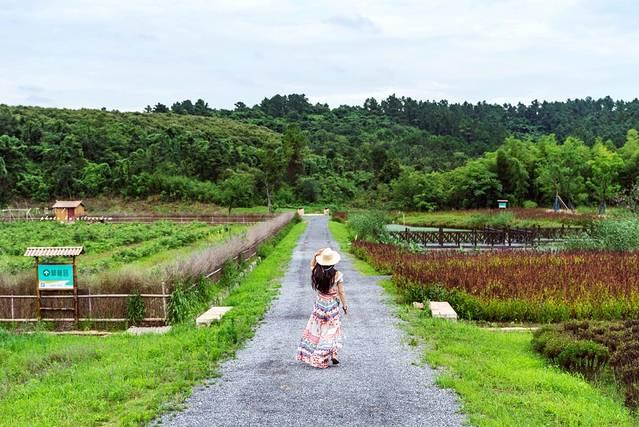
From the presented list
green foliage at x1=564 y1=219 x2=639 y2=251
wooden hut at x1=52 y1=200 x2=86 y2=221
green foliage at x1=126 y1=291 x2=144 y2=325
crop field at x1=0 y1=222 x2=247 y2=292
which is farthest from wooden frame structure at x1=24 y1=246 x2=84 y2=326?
wooden hut at x1=52 y1=200 x2=86 y2=221

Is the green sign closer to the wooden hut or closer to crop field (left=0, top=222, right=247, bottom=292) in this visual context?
crop field (left=0, top=222, right=247, bottom=292)

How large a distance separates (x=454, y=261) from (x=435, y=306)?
16.1 feet

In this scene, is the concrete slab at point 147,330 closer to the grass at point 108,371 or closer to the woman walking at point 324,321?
the grass at point 108,371

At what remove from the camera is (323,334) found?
8336 mm

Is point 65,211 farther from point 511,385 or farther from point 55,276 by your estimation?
point 511,385

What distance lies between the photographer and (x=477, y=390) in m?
7.06

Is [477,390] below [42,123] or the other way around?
below

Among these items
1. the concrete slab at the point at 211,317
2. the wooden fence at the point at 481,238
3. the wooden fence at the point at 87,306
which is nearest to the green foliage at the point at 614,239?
the wooden fence at the point at 481,238

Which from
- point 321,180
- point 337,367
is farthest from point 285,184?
point 337,367

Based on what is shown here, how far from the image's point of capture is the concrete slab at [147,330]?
11711 mm

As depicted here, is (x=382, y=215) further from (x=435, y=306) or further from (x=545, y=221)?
(x=435, y=306)

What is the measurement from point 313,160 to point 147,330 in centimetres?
8091

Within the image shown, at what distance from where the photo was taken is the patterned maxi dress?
8289mm

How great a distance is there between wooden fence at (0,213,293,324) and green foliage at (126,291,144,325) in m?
0.06
